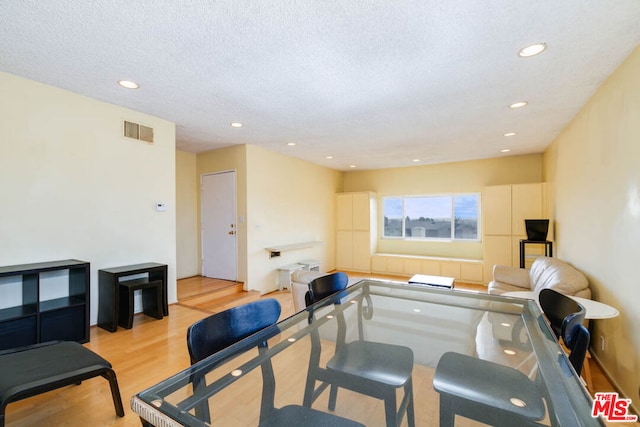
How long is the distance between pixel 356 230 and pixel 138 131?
5009 millimetres

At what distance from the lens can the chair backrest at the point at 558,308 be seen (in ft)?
4.84

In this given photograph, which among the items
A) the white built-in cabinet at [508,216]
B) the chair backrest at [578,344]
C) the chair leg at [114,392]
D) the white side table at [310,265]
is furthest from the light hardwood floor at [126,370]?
the white built-in cabinet at [508,216]

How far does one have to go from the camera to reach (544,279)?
3.24 m

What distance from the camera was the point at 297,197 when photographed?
19.7 ft

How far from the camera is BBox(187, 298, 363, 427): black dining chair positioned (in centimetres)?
→ 111

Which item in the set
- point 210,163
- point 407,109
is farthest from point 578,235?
point 210,163

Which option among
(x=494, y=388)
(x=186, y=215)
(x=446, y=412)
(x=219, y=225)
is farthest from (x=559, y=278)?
(x=186, y=215)

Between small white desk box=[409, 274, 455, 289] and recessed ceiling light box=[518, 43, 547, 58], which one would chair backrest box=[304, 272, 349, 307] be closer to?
small white desk box=[409, 274, 455, 289]

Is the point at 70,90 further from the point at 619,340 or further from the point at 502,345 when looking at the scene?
the point at 619,340

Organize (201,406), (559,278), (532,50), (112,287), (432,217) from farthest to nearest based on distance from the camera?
(432,217), (112,287), (559,278), (532,50), (201,406)

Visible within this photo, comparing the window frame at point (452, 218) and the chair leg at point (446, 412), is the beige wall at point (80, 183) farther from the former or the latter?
the window frame at point (452, 218)

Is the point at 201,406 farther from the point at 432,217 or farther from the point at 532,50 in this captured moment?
the point at 432,217

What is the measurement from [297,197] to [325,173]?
4.43 feet

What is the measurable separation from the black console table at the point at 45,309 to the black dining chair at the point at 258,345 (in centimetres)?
221
